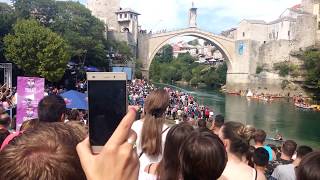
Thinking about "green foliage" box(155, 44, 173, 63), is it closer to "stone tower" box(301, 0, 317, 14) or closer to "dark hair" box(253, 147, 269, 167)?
"stone tower" box(301, 0, 317, 14)

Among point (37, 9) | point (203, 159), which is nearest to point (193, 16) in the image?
point (37, 9)

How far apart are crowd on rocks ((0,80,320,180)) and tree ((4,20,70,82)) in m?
22.5

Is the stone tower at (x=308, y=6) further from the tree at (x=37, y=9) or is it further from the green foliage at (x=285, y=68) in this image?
the tree at (x=37, y=9)

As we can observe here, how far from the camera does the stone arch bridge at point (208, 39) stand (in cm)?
5419

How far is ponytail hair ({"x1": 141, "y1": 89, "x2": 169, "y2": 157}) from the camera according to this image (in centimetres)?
328

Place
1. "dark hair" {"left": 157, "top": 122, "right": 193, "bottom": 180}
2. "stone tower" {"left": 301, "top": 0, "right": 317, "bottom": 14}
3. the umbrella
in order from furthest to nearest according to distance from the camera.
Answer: "stone tower" {"left": 301, "top": 0, "right": 317, "bottom": 14} → the umbrella → "dark hair" {"left": 157, "top": 122, "right": 193, "bottom": 180}

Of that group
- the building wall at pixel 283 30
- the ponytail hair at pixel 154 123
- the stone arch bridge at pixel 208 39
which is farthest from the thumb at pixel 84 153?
the building wall at pixel 283 30

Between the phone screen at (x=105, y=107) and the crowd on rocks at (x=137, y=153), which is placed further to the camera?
the phone screen at (x=105, y=107)

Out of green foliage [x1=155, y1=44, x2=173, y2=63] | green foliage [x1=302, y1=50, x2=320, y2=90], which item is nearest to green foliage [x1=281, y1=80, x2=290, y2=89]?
green foliage [x1=302, y1=50, x2=320, y2=90]

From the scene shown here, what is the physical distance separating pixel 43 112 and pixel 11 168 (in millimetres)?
2491

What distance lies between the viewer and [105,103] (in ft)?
5.80

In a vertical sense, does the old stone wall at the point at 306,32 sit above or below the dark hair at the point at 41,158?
above

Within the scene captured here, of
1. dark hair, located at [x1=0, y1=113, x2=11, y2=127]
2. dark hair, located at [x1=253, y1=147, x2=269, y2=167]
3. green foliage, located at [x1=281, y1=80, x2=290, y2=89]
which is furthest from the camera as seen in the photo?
green foliage, located at [x1=281, y1=80, x2=290, y2=89]

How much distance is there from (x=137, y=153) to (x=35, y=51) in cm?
2556
